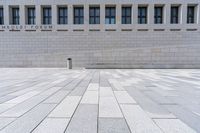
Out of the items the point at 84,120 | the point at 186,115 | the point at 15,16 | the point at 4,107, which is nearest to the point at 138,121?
the point at 84,120

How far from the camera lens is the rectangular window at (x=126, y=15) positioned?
24.4m

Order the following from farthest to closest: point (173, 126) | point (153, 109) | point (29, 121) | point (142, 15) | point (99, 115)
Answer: point (142, 15) < point (153, 109) < point (99, 115) < point (29, 121) < point (173, 126)

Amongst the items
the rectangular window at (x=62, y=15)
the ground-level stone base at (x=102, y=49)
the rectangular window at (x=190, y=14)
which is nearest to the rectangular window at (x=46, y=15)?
the rectangular window at (x=62, y=15)

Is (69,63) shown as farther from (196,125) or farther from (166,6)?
(166,6)

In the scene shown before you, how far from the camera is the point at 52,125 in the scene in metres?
3.17

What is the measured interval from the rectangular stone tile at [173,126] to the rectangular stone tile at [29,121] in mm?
3147

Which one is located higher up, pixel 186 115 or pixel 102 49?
pixel 102 49

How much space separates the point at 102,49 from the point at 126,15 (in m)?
9.11

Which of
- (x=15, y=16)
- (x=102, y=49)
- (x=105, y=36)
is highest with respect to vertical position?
(x=15, y=16)

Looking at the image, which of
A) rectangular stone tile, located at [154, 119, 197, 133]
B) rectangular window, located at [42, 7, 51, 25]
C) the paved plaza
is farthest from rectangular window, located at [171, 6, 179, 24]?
rectangular stone tile, located at [154, 119, 197, 133]

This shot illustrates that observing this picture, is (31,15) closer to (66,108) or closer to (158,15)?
(158,15)

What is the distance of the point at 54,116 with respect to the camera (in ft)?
12.0

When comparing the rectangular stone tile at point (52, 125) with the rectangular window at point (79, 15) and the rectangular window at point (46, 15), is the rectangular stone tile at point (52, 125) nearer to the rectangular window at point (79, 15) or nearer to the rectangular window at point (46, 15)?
the rectangular window at point (79, 15)

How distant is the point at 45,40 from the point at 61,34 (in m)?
2.85
